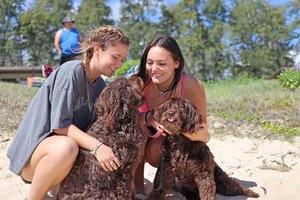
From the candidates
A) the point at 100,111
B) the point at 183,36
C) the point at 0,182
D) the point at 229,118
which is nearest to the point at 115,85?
the point at 100,111

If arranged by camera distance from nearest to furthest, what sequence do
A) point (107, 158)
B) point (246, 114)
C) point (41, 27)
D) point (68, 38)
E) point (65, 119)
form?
point (107, 158), point (65, 119), point (246, 114), point (68, 38), point (41, 27)

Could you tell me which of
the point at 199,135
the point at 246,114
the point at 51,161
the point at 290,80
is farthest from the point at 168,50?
the point at 290,80

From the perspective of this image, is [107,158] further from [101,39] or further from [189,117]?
[101,39]

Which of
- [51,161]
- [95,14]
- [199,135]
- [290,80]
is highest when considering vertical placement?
[95,14]

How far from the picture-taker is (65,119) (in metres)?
3.44

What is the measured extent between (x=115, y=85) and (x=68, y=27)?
7.69 m

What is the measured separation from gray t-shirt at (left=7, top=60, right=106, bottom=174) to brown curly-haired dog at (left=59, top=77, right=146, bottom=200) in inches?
11.7

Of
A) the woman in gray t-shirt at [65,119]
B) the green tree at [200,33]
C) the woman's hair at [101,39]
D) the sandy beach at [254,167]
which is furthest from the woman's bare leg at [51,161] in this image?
the green tree at [200,33]

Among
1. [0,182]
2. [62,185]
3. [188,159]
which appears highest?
[188,159]

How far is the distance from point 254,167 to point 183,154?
6.13 feet

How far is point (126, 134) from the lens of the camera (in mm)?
3328

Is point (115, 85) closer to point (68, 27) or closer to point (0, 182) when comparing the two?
point (0, 182)

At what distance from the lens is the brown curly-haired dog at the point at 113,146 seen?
326cm

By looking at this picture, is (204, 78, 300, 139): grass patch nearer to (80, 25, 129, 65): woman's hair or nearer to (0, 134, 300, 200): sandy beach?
(0, 134, 300, 200): sandy beach
